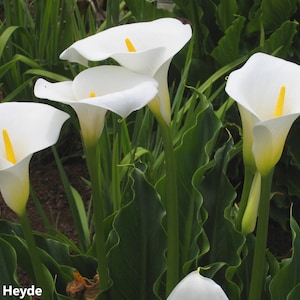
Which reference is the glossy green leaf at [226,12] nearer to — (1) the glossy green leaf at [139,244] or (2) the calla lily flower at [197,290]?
(1) the glossy green leaf at [139,244]

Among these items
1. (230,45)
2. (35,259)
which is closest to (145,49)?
(35,259)

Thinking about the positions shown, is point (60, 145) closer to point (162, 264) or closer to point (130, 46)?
point (162, 264)

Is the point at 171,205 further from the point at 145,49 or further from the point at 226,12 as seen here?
the point at 226,12

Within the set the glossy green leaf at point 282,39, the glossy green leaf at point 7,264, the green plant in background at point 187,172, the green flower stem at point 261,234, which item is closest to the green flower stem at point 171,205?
the green plant in background at point 187,172

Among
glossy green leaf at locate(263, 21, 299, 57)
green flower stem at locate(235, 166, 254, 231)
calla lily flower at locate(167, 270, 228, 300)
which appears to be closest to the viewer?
calla lily flower at locate(167, 270, 228, 300)

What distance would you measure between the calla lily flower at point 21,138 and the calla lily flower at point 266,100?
212 mm

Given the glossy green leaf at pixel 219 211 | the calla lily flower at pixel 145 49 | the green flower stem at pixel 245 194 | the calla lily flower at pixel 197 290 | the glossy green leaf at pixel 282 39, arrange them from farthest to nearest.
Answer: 1. the glossy green leaf at pixel 282 39
2. the glossy green leaf at pixel 219 211
3. the green flower stem at pixel 245 194
4. the calla lily flower at pixel 145 49
5. the calla lily flower at pixel 197 290

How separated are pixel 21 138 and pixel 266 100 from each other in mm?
294

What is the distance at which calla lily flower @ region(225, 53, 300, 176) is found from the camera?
68cm

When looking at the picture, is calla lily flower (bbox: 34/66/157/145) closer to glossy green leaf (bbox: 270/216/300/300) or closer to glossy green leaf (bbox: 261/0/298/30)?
glossy green leaf (bbox: 270/216/300/300)

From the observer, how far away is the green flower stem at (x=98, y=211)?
29.9 inches

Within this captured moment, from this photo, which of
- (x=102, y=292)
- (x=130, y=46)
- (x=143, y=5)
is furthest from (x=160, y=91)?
(x=143, y=5)

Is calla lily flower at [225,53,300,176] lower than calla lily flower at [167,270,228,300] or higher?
higher

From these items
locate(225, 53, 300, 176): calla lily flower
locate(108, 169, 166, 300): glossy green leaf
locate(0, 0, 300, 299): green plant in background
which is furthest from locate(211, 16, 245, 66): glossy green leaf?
locate(225, 53, 300, 176): calla lily flower
